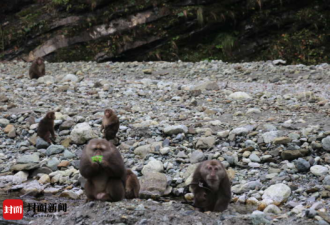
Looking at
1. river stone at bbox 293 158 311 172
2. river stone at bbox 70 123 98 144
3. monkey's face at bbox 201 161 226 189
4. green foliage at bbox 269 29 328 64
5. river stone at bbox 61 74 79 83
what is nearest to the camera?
monkey's face at bbox 201 161 226 189

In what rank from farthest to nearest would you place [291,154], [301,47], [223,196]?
[301,47], [291,154], [223,196]

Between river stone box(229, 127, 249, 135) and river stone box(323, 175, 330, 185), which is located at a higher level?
river stone box(229, 127, 249, 135)

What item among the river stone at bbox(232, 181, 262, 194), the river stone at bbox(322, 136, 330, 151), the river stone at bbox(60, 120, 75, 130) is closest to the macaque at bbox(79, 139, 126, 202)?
the river stone at bbox(232, 181, 262, 194)

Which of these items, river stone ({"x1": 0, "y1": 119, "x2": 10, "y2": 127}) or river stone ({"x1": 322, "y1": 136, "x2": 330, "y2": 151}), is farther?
river stone ({"x1": 0, "y1": 119, "x2": 10, "y2": 127})

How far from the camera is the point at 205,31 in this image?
20.4 metres

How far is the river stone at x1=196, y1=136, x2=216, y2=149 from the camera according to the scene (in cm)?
720

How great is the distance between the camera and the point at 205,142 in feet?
23.7

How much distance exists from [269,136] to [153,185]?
2348mm

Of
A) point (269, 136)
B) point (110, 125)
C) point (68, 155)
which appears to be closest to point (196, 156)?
point (269, 136)

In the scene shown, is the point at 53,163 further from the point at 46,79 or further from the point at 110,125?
the point at 46,79

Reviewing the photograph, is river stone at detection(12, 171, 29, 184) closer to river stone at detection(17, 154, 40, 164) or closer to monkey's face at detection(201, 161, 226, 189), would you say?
river stone at detection(17, 154, 40, 164)

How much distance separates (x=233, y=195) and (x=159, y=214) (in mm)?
1492

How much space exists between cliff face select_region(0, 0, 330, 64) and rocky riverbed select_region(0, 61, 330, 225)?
23.6ft

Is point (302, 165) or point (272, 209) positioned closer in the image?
point (272, 209)
